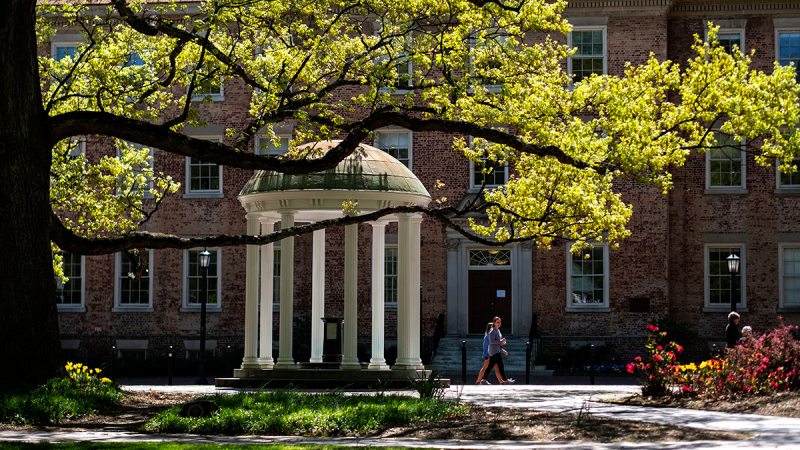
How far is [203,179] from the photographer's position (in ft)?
128

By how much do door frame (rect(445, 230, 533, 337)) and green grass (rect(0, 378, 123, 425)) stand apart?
19609mm

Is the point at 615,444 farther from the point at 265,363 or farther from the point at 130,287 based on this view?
the point at 130,287

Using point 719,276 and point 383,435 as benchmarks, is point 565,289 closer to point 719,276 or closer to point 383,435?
point 719,276

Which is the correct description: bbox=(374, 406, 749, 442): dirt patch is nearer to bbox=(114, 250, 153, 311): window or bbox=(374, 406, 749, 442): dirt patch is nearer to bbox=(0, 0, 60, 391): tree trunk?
bbox=(0, 0, 60, 391): tree trunk

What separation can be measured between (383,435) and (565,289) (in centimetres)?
2304

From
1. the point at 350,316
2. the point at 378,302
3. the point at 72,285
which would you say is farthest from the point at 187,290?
the point at 350,316

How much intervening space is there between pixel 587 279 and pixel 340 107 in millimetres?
16726

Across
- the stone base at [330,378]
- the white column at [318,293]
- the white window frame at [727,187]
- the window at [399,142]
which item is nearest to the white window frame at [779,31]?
the white window frame at [727,187]

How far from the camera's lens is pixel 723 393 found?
18812 mm

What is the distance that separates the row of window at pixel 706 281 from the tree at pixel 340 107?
39.1 ft

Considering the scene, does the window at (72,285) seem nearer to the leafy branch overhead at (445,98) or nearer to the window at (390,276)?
the window at (390,276)

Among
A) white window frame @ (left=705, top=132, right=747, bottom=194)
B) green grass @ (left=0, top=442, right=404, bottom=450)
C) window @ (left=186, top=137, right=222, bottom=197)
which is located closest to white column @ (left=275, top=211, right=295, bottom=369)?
green grass @ (left=0, top=442, right=404, bottom=450)

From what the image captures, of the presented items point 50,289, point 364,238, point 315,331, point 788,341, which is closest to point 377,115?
point 50,289

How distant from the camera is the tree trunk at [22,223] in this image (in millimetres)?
17891
